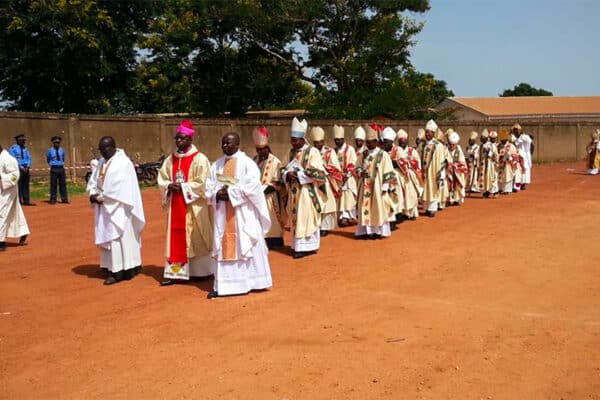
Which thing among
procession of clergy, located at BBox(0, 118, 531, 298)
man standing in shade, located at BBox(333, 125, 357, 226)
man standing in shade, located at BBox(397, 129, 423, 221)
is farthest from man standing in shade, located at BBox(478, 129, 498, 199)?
man standing in shade, located at BBox(333, 125, 357, 226)

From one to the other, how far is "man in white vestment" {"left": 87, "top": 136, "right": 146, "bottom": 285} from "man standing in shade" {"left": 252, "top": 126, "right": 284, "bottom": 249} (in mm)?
2150

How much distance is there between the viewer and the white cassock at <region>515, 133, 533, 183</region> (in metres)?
19.3

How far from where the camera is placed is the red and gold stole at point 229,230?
298 inches

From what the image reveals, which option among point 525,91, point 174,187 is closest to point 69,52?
point 174,187

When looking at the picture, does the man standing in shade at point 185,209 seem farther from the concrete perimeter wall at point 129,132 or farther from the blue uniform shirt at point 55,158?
the concrete perimeter wall at point 129,132

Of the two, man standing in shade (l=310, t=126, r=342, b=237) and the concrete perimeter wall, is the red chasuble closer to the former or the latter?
man standing in shade (l=310, t=126, r=342, b=237)

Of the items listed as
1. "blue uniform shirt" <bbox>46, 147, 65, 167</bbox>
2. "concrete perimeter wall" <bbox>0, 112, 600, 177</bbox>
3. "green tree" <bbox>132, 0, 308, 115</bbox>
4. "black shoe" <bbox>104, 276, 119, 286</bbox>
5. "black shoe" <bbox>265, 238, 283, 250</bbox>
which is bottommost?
"black shoe" <bbox>104, 276, 119, 286</bbox>

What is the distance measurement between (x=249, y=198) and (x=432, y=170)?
305 inches

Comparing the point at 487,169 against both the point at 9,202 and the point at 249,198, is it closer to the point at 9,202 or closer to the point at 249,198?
the point at 249,198

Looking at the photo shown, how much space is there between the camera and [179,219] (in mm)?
8281

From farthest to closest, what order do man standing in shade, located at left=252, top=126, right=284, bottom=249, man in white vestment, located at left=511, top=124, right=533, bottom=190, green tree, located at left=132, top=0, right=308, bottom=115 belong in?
1. green tree, located at left=132, top=0, right=308, bottom=115
2. man in white vestment, located at left=511, top=124, right=533, bottom=190
3. man standing in shade, located at left=252, top=126, right=284, bottom=249

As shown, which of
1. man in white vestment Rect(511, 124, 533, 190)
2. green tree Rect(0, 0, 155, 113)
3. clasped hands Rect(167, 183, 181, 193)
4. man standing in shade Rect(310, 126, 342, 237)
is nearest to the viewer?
clasped hands Rect(167, 183, 181, 193)

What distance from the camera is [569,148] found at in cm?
3288

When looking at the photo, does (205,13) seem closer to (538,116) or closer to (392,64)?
(392,64)
